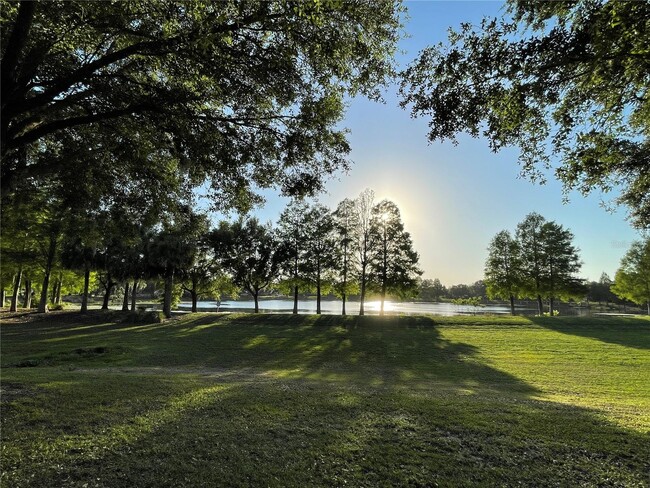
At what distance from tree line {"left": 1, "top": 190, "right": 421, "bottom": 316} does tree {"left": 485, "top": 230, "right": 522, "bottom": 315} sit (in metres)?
14.5

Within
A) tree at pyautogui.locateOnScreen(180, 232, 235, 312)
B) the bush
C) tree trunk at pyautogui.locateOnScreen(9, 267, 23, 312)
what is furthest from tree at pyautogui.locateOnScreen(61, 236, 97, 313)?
tree at pyautogui.locateOnScreen(180, 232, 235, 312)

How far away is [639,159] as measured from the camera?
786 cm

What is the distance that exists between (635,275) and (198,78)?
5594 centimetres

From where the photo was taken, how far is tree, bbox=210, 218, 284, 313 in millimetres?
41438

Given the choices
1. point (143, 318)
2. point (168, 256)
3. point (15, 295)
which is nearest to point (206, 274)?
point (168, 256)

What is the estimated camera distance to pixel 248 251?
138 feet

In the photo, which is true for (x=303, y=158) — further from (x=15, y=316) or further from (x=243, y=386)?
(x=15, y=316)

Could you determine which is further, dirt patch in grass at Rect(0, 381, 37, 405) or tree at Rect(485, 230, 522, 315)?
tree at Rect(485, 230, 522, 315)

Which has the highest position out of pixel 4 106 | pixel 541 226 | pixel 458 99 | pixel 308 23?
pixel 541 226

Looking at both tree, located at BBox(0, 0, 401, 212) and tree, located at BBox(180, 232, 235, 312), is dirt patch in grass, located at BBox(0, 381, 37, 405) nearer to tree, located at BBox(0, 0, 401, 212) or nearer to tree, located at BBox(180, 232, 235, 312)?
tree, located at BBox(0, 0, 401, 212)

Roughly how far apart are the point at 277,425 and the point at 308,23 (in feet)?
18.4

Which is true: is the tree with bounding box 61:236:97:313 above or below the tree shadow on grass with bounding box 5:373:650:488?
above

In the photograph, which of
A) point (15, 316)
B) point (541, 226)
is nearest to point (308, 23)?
point (15, 316)

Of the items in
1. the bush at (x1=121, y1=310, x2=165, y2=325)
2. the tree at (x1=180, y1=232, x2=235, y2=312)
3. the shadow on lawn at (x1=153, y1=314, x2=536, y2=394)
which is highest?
the tree at (x1=180, y1=232, x2=235, y2=312)
